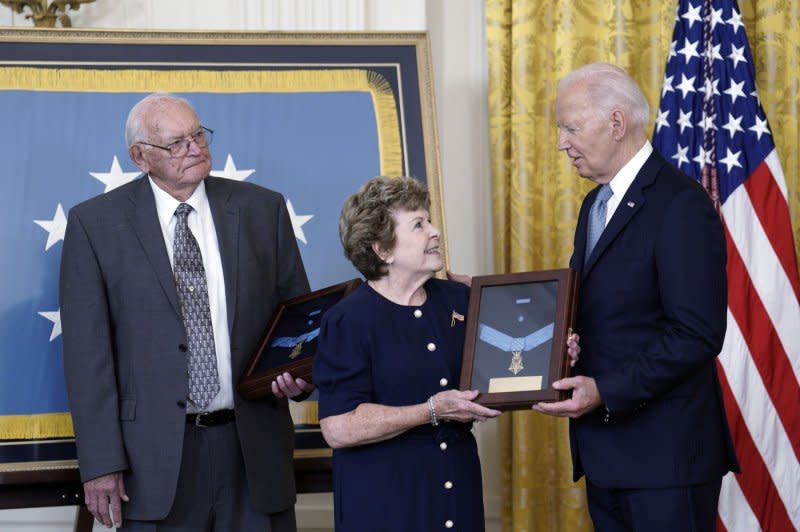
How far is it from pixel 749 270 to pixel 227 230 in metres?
2.11

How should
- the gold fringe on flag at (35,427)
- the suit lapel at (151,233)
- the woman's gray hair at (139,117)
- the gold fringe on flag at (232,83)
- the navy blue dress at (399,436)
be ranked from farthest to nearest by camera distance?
the gold fringe on flag at (232,83) → the gold fringe on flag at (35,427) → the woman's gray hair at (139,117) → the suit lapel at (151,233) → the navy blue dress at (399,436)

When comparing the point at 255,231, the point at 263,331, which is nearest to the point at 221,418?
the point at 263,331

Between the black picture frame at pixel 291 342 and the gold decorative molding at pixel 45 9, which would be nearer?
the black picture frame at pixel 291 342

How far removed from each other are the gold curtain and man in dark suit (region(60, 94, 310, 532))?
5.27 feet

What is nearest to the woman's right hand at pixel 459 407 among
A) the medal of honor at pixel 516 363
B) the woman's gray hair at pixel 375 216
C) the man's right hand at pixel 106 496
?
the medal of honor at pixel 516 363

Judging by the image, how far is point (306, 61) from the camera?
158 inches

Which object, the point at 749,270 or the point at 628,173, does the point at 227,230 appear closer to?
the point at 628,173

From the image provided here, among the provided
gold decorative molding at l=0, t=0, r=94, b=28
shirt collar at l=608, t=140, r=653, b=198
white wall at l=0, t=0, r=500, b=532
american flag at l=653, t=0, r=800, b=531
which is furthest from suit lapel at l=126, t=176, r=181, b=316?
american flag at l=653, t=0, r=800, b=531

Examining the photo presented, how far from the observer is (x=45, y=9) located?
453 cm

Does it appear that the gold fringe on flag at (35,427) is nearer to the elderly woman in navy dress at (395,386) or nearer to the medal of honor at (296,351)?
the medal of honor at (296,351)

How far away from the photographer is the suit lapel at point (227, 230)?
3.28 metres

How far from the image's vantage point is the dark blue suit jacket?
260cm

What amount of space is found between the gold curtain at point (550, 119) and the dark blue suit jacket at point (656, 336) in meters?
1.86

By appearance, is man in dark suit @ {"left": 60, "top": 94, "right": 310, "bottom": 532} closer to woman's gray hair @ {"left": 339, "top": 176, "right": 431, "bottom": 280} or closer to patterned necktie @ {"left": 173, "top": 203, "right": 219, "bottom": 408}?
patterned necktie @ {"left": 173, "top": 203, "right": 219, "bottom": 408}
